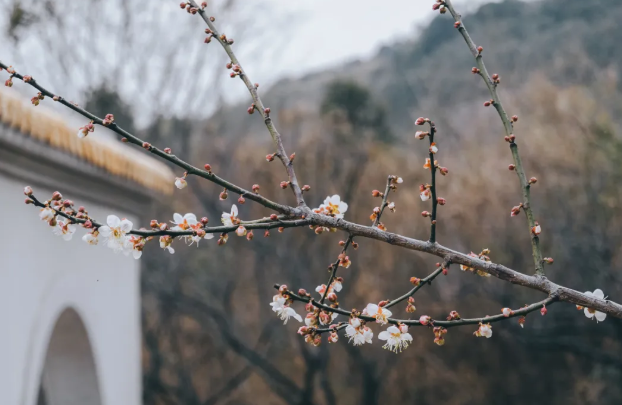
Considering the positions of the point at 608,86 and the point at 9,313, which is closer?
the point at 9,313

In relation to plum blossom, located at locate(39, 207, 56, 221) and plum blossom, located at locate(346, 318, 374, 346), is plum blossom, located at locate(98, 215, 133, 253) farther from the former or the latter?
plum blossom, located at locate(346, 318, 374, 346)

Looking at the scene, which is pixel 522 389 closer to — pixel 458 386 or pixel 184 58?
pixel 458 386

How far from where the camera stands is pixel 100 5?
912cm

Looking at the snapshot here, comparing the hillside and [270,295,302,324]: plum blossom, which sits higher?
the hillside

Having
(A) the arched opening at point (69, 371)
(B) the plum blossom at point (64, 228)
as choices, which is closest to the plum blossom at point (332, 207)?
(B) the plum blossom at point (64, 228)

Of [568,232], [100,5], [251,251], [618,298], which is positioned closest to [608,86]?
[568,232]

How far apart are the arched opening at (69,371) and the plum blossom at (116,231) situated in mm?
2015

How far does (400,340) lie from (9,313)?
1.63 metres

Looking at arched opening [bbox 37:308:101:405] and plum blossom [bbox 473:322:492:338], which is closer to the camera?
plum blossom [bbox 473:322:492:338]

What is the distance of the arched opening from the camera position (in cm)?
304

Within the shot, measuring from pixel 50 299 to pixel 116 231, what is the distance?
1.59 metres

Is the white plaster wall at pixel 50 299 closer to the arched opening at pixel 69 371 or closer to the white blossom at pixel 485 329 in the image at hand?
the arched opening at pixel 69 371

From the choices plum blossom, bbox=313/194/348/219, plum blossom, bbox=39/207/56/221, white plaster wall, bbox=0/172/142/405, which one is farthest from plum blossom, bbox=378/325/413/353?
white plaster wall, bbox=0/172/142/405

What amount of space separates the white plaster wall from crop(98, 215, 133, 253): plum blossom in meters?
1.26
